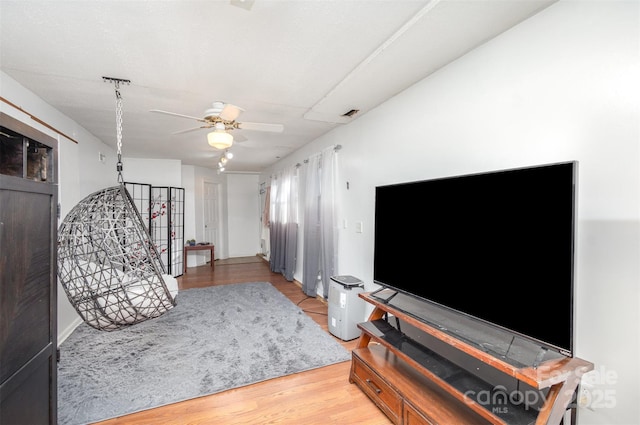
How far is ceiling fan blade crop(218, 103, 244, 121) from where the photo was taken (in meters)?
2.19

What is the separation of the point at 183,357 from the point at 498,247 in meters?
2.81

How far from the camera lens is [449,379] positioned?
159 centimetres

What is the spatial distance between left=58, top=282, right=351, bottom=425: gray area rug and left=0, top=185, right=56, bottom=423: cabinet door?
101 cm

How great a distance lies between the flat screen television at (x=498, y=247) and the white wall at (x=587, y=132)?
7.4 inches

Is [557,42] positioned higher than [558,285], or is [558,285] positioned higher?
[557,42]

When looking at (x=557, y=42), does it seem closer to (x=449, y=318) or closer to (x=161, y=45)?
(x=449, y=318)

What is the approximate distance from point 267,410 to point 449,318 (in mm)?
1452

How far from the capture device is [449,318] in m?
1.94

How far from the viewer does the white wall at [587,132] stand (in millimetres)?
1220

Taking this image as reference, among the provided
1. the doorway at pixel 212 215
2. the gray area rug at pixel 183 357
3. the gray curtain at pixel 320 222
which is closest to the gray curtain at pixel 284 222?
the gray curtain at pixel 320 222

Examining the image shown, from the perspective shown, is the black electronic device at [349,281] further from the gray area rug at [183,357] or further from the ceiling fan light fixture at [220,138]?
the ceiling fan light fixture at [220,138]

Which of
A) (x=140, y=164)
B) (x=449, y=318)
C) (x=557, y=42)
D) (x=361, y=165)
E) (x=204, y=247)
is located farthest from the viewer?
(x=204, y=247)

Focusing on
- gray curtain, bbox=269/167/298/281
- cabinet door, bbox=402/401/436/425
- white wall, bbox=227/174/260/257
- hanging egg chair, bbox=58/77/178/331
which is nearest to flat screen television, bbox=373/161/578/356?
cabinet door, bbox=402/401/436/425

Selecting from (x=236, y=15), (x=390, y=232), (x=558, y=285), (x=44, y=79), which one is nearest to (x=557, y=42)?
(x=558, y=285)
